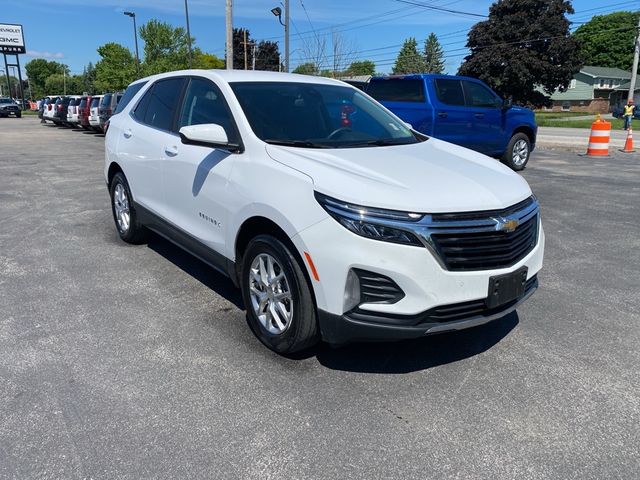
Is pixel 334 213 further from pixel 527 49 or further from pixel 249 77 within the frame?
pixel 527 49

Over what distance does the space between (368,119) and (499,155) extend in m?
8.36

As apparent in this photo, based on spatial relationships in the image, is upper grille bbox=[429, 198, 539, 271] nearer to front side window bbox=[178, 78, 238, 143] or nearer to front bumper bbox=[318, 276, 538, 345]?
front bumper bbox=[318, 276, 538, 345]

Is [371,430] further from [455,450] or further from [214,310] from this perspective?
[214,310]

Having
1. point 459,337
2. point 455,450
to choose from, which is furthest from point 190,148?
point 455,450

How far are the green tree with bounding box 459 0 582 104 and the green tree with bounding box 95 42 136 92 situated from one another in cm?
3823

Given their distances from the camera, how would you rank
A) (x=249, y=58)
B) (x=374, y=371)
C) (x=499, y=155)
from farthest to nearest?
(x=249, y=58), (x=499, y=155), (x=374, y=371)

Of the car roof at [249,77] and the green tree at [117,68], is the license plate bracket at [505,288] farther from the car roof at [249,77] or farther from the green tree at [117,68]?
the green tree at [117,68]

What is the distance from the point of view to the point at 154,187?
15.9ft

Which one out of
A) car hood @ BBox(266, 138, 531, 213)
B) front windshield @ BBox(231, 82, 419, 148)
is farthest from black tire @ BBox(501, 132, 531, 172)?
car hood @ BBox(266, 138, 531, 213)

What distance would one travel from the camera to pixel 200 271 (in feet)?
16.9

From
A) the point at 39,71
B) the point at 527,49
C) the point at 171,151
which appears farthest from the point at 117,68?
the point at 39,71

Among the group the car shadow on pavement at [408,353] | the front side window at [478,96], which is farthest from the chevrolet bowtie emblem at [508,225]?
the front side window at [478,96]

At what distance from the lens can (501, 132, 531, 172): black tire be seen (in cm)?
1183

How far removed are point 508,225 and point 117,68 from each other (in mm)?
67142
